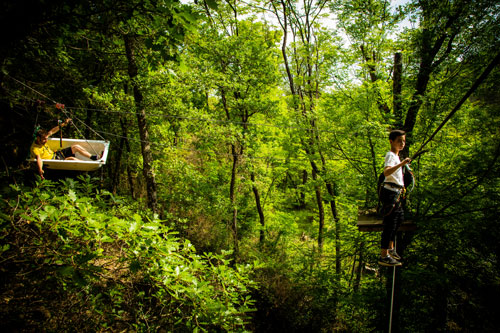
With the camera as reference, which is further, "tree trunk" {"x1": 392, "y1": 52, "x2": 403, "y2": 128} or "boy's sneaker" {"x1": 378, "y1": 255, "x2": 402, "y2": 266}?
"tree trunk" {"x1": 392, "y1": 52, "x2": 403, "y2": 128}

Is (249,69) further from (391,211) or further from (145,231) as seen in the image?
(145,231)

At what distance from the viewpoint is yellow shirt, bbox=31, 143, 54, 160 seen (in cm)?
481

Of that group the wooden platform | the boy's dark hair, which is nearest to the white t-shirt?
the boy's dark hair

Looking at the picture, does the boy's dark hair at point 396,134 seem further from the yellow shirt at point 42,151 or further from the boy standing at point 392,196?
the yellow shirt at point 42,151

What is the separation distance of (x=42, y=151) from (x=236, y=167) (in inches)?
329

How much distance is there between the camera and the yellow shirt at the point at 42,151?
4.81m

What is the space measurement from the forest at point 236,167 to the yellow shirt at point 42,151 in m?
0.16

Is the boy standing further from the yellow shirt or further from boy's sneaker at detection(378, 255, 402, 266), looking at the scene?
the yellow shirt

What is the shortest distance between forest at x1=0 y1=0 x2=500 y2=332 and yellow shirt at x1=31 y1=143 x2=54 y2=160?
0.16 m

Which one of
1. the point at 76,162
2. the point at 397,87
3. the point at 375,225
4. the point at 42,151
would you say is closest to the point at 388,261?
the point at 375,225

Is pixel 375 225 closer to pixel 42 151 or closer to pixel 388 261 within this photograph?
pixel 388 261

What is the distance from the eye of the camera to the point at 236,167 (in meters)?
12.6

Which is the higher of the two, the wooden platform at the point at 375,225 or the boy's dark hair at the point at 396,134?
the boy's dark hair at the point at 396,134

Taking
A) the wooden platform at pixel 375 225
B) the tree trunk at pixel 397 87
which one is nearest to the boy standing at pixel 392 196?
the wooden platform at pixel 375 225
